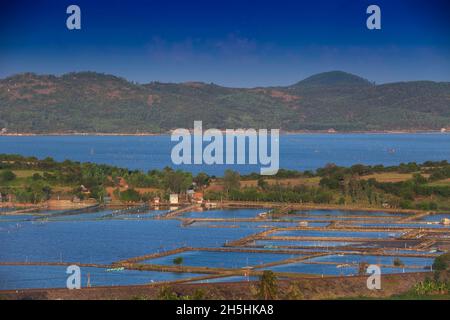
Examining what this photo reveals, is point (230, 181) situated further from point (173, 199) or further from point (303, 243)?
point (303, 243)

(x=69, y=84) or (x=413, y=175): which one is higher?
(x=69, y=84)

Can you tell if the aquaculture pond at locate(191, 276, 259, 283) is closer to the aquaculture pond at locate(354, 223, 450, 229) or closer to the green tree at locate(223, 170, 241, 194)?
the aquaculture pond at locate(354, 223, 450, 229)

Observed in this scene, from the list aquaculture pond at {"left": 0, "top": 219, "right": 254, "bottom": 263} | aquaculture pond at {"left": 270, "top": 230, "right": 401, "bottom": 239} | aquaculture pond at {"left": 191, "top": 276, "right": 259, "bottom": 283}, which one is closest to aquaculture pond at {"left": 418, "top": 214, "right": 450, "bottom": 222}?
aquaculture pond at {"left": 270, "top": 230, "right": 401, "bottom": 239}

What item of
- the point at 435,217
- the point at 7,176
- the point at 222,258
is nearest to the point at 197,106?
the point at 7,176

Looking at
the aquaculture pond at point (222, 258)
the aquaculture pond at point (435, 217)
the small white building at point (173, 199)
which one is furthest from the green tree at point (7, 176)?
the aquaculture pond at point (222, 258)
